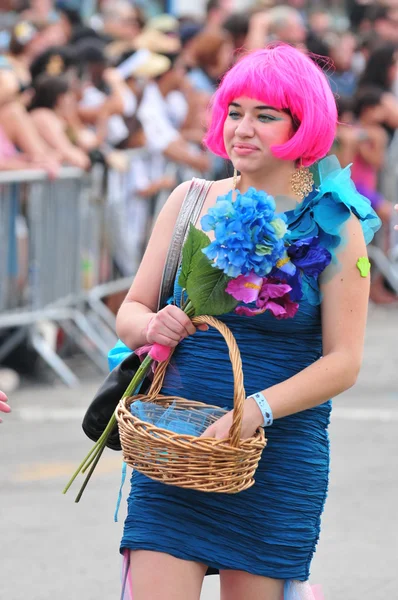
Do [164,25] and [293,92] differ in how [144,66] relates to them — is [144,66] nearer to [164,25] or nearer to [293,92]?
[164,25]

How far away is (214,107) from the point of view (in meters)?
3.52

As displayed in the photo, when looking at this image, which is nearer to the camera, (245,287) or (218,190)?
(245,287)

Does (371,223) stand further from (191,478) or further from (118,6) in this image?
(118,6)

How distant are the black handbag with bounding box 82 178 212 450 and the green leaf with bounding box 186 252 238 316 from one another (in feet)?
0.95

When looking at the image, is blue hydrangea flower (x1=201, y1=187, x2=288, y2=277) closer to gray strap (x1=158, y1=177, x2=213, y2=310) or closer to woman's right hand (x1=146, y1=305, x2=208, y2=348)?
woman's right hand (x1=146, y1=305, x2=208, y2=348)

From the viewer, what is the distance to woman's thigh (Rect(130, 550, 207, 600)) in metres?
3.32

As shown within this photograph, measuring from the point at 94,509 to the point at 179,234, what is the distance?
116 inches

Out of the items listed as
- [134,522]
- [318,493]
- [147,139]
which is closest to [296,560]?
[318,493]

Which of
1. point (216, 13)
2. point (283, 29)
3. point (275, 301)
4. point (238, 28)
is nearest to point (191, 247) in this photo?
point (275, 301)

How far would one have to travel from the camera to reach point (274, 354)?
3.40 m

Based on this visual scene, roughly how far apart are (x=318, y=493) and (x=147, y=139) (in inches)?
304

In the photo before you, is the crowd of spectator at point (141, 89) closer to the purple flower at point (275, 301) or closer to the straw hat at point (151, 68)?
the straw hat at point (151, 68)

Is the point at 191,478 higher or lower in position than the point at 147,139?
higher

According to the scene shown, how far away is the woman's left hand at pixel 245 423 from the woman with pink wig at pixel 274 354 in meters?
0.03
